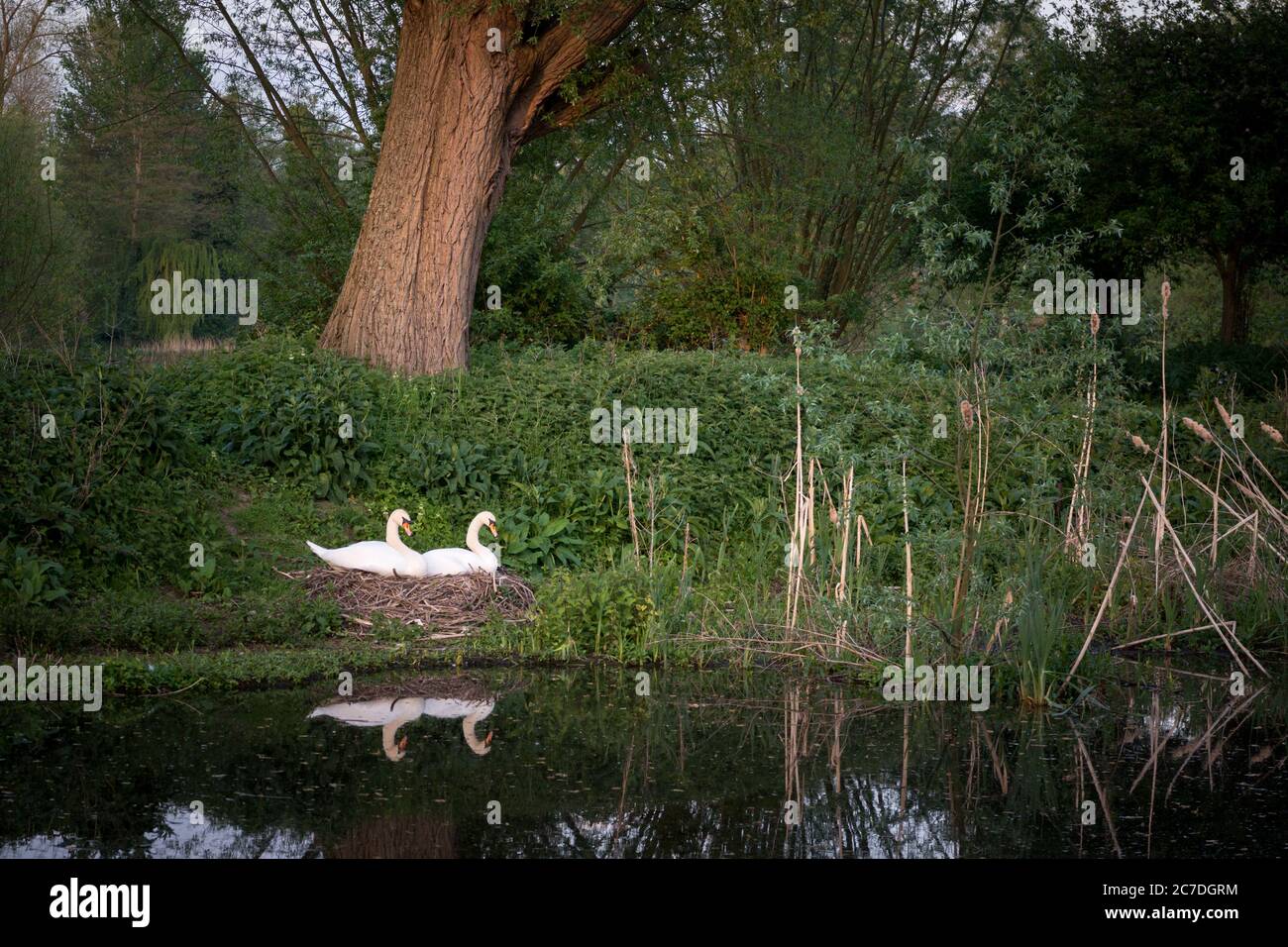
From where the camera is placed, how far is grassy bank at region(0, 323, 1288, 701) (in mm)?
8930

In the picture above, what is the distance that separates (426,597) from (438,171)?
5924 mm

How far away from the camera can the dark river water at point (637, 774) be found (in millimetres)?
5723

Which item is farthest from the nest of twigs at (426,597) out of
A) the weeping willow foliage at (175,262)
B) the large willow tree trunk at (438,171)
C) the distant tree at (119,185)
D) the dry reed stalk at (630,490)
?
the weeping willow foliage at (175,262)

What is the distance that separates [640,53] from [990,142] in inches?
284

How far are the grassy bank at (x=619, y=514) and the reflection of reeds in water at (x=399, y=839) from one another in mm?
2831

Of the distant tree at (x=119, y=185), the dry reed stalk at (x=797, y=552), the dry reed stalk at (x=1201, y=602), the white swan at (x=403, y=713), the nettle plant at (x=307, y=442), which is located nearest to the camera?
the white swan at (x=403, y=713)

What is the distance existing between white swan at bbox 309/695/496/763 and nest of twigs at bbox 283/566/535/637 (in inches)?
60.9

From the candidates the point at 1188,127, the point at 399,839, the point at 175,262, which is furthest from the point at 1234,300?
the point at 175,262

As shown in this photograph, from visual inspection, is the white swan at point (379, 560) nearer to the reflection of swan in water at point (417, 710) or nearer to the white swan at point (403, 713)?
the reflection of swan in water at point (417, 710)

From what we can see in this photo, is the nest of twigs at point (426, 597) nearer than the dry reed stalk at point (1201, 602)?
No

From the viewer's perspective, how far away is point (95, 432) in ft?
34.8

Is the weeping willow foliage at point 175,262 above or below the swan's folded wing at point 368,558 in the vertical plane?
above

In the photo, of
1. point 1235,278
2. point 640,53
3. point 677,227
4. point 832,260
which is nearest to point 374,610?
point 640,53

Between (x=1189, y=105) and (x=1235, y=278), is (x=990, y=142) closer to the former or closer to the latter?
(x=1189, y=105)
